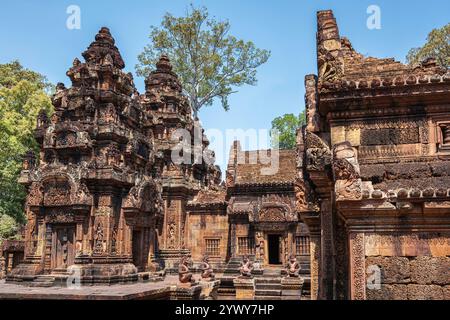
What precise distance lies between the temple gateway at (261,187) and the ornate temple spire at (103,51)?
6 centimetres

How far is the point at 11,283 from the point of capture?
17859 mm

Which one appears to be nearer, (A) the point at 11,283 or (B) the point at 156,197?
(A) the point at 11,283

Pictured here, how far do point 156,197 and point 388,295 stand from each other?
16.5 m

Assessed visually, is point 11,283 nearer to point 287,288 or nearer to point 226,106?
point 287,288

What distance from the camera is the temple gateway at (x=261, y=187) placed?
17.8 feet

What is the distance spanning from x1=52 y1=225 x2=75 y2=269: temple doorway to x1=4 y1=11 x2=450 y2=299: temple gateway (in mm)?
49

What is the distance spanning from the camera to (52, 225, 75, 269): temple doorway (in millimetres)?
17625

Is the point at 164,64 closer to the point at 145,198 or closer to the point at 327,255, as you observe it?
the point at 145,198

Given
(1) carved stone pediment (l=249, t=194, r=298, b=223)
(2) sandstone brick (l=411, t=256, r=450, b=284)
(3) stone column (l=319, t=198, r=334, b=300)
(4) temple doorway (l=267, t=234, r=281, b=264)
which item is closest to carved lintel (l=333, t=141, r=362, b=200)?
(2) sandstone brick (l=411, t=256, r=450, b=284)

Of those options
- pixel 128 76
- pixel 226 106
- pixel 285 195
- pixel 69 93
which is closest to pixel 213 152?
pixel 226 106

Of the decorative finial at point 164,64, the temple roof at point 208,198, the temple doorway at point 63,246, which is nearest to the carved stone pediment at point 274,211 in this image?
the temple roof at point 208,198

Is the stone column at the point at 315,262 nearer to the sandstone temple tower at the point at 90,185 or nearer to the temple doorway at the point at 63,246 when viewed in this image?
the sandstone temple tower at the point at 90,185

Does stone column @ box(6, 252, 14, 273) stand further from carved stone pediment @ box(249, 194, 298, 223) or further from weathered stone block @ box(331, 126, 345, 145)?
weathered stone block @ box(331, 126, 345, 145)
